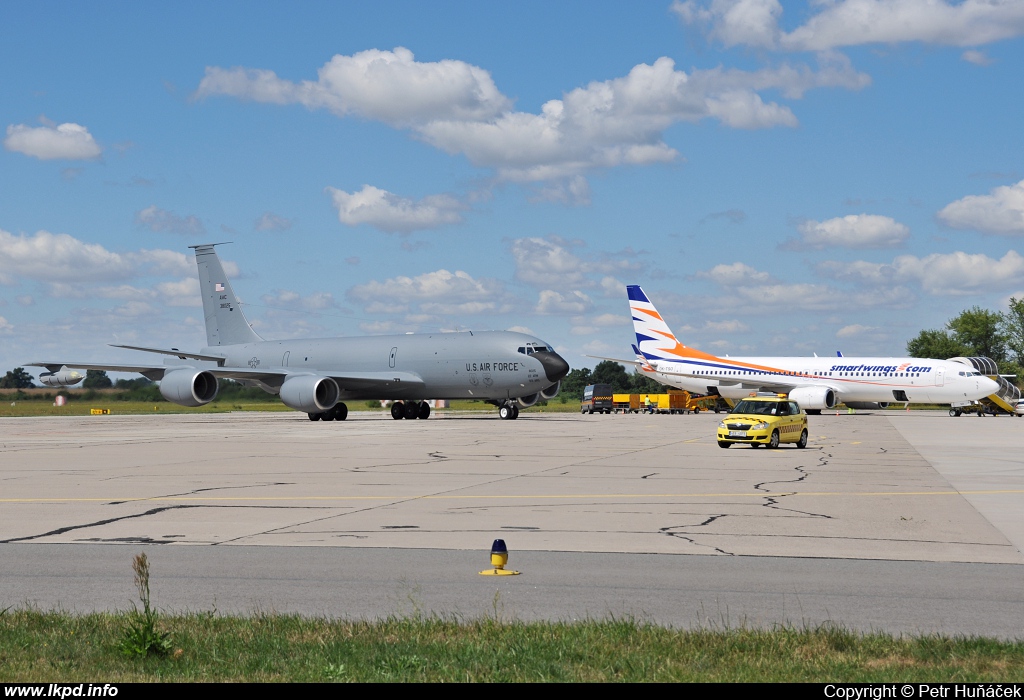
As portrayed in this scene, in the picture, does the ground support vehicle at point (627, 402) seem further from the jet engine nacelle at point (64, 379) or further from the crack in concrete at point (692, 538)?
the crack in concrete at point (692, 538)

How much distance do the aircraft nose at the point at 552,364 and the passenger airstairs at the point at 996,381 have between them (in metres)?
26.8

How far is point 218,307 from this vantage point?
66.9m

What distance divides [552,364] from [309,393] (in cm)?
1263

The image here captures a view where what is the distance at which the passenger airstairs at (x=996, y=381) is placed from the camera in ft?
214

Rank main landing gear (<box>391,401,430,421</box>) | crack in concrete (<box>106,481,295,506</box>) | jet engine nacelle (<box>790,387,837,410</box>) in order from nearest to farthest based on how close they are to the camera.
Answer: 1. crack in concrete (<box>106,481,295,506</box>)
2. main landing gear (<box>391,401,430,421</box>)
3. jet engine nacelle (<box>790,387,837,410</box>)

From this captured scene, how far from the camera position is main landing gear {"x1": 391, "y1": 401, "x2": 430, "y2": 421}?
198 feet

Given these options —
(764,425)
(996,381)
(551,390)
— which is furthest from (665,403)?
(764,425)

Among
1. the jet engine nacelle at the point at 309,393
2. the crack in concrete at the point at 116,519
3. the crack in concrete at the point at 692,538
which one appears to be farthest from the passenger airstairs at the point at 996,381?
the crack in concrete at the point at 116,519

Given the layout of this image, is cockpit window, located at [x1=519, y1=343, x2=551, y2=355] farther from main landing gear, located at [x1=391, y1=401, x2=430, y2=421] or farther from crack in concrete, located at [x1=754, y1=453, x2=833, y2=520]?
crack in concrete, located at [x1=754, y1=453, x2=833, y2=520]

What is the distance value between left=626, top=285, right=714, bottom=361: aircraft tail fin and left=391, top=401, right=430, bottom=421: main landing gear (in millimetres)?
24235

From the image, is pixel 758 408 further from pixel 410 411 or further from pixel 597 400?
pixel 597 400

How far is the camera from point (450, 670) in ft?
21.4

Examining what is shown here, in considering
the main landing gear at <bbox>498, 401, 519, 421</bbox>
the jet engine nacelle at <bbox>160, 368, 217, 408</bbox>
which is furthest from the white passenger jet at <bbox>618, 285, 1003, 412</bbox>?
the jet engine nacelle at <bbox>160, 368, 217, 408</bbox>

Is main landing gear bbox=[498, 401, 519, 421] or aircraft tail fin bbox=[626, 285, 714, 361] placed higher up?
aircraft tail fin bbox=[626, 285, 714, 361]
